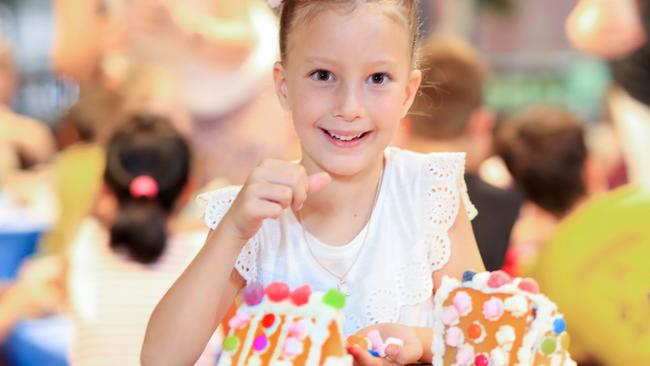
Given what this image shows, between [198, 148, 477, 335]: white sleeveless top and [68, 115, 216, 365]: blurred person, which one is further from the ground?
[198, 148, 477, 335]: white sleeveless top

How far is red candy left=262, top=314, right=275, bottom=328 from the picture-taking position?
0.90m

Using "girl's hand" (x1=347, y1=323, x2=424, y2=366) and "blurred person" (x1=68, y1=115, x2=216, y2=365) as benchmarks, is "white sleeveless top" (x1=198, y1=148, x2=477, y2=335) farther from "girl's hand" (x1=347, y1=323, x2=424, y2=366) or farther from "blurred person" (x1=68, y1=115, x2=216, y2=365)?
"blurred person" (x1=68, y1=115, x2=216, y2=365)

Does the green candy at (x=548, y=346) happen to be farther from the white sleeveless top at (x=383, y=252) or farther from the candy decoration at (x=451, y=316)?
the white sleeveless top at (x=383, y=252)

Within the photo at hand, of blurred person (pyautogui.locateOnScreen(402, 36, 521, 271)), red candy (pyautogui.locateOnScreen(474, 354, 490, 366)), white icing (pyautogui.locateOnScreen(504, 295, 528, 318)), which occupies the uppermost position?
white icing (pyautogui.locateOnScreen(504, 295, 528, 318))

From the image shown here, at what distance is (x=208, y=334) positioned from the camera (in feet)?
3.56

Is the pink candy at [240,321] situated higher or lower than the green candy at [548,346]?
higher

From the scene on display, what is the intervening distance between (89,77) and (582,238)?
2.01 meters

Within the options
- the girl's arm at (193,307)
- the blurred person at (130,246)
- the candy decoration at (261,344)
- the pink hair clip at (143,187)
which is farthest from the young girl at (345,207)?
the pink hair clip at (143,187)

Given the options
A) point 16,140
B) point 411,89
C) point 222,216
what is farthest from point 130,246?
point 16,140

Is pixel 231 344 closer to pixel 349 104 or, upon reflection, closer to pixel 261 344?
pixel 261 344

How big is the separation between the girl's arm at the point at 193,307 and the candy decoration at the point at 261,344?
17 cm

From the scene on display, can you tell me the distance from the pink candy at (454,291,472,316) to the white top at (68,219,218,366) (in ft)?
3.86

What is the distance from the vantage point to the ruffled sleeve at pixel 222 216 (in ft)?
3.90

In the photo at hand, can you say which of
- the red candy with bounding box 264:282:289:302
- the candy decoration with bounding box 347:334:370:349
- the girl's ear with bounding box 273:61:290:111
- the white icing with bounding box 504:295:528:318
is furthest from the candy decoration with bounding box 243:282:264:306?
the girl's ear with bounding box 273:61:290:111
